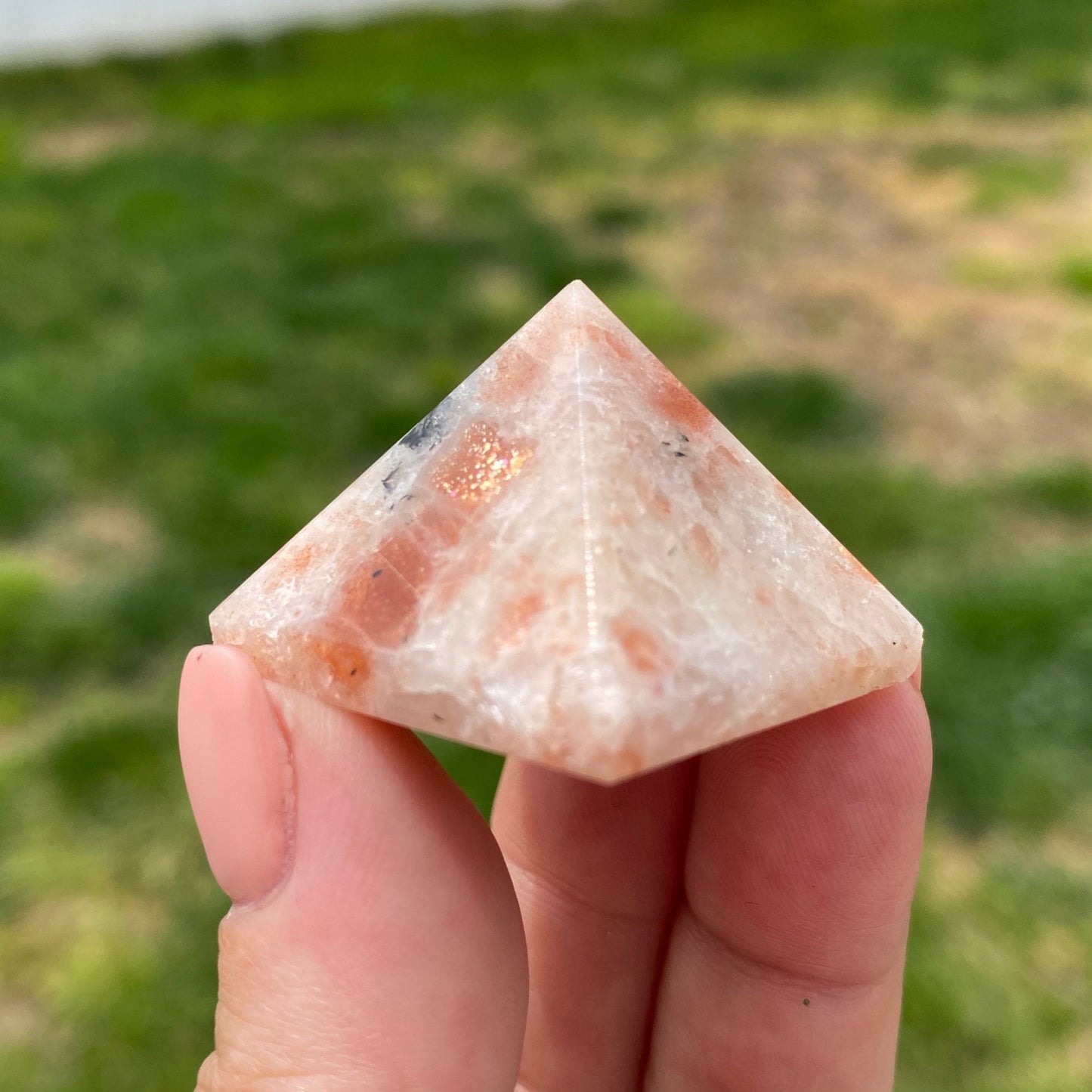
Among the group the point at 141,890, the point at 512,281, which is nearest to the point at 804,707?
the point at 141,890

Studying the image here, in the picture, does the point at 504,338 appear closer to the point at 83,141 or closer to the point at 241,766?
the point at 241,766

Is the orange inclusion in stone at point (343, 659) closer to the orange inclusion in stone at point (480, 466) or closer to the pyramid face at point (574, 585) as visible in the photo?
the pyramid face at point (574, 585)

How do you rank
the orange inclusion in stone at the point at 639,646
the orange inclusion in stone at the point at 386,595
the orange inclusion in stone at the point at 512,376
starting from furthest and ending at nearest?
the orange inclusion in stone at the point at 512,376, the orange inclusion in stone at the point at 386,595, the orange inclusion in stone at the point at 639,646

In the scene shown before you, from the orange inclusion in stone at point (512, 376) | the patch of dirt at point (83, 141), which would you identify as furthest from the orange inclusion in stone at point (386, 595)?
the patch of dirt at point (83, 141)

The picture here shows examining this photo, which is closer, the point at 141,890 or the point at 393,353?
the point at 141,890

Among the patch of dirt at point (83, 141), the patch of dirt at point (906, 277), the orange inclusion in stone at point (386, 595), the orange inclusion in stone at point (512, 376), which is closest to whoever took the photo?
the orange inclusion in stone at point (386, 595)

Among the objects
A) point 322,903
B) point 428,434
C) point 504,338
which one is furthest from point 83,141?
point 322,903

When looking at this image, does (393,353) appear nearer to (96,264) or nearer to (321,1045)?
(96,264)

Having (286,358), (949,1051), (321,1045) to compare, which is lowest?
(949,1051)
